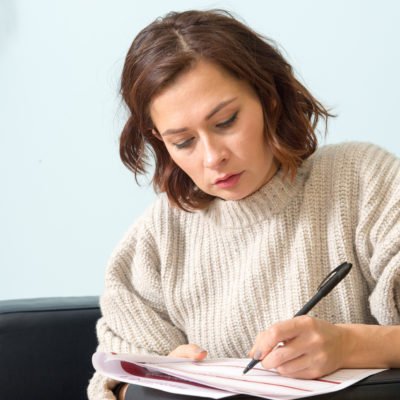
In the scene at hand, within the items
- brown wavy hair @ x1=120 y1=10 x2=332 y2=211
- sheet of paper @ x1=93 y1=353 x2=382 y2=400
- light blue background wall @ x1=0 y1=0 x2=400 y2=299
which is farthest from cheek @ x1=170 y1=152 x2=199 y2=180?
light blue background wall @ x1=0 y1=0 x2=400 y2=299

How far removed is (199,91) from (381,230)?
0.39 meters

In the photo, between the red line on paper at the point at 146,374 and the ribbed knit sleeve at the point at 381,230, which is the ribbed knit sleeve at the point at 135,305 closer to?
the red line on paper at the point at 146,374

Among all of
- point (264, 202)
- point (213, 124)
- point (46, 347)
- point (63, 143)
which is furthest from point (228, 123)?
point (63, 143)

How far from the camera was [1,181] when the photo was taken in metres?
2.23

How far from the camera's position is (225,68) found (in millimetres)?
1129

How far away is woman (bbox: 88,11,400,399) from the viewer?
1.12m

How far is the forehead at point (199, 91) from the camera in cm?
110

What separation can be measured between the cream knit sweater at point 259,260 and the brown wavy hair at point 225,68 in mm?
69

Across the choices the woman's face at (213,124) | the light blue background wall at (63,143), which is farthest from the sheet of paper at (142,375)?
the light blue background wall at (63,143)

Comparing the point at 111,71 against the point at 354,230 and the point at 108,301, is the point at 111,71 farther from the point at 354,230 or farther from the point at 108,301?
the point at 354,230

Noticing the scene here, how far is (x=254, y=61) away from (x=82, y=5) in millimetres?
1108

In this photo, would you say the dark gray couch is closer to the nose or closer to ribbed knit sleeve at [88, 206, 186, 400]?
ribbed knit sleeve at [88, 206, 186, 400]

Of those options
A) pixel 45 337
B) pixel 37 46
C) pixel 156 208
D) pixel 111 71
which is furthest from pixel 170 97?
pixel 37 46

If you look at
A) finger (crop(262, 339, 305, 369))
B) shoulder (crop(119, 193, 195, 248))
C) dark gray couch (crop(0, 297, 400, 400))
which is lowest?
dark gray couch (crop(0, 297, 400, 400))
